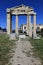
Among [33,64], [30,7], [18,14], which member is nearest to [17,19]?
[18,14]

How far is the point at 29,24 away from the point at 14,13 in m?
5.87

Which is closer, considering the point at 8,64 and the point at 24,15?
the point at 8,64

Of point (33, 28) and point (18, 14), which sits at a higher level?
point (18, 14)

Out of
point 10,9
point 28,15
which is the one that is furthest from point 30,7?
point 10,9

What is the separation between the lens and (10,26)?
5812cm

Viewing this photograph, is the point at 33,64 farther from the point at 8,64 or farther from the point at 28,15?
the point at 28,15

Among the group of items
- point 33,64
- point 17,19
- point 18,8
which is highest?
point 18,8

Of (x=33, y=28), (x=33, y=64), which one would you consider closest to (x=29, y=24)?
(x=33, y=28)

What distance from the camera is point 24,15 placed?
59.0 meters

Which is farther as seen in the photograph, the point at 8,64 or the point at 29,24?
the point at 29,24

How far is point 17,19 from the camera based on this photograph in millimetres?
57250

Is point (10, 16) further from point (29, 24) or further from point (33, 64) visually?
point (33, 64)

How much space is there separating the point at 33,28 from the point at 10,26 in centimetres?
745

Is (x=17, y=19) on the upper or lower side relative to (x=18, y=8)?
lower
